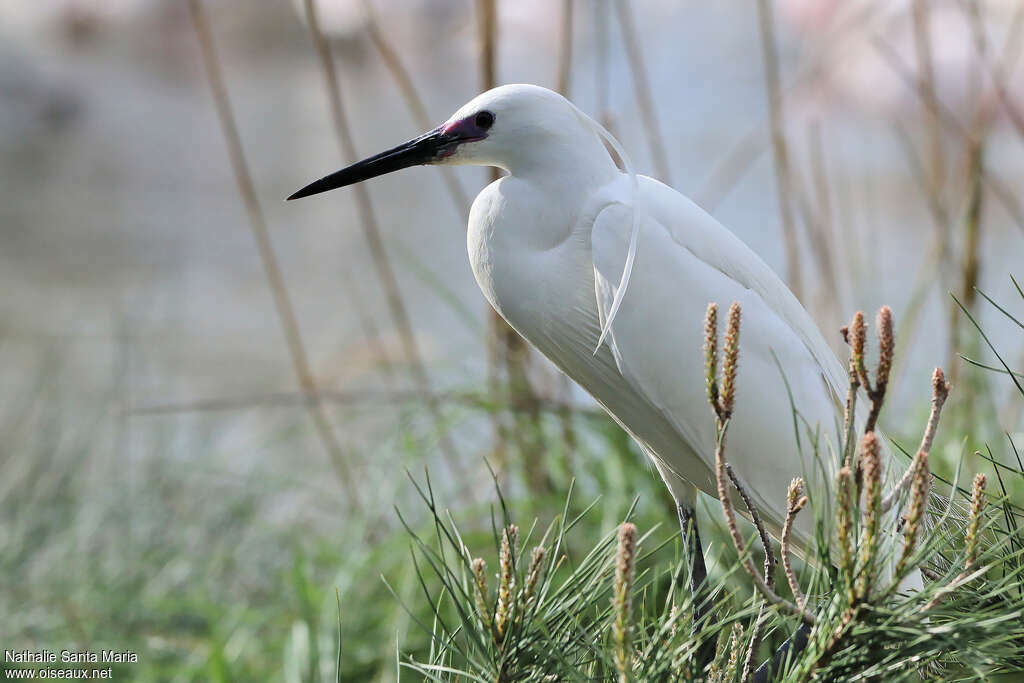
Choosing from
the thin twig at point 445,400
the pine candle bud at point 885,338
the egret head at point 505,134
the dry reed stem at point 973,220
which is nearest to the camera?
the pine candle bud at point 885,338

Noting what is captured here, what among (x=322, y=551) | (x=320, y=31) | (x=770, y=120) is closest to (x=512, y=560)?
(x=320, y=31)

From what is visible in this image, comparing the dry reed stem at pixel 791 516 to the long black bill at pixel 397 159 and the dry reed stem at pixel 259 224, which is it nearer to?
the long black bill at pixel 397 159

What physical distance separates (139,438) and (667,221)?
1.23m

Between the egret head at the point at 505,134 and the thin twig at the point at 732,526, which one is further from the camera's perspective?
the egret head at the point at 505,134

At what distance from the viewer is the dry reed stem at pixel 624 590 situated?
322 mm

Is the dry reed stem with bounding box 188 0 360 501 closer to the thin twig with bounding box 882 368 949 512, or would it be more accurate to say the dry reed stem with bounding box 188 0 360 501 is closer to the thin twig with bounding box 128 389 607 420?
the thin twig with bounding box 128 389 607 420

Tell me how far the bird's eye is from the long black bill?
2 cm

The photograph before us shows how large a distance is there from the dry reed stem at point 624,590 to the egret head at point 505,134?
401 mm

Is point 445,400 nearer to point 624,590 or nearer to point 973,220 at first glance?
point 973,220

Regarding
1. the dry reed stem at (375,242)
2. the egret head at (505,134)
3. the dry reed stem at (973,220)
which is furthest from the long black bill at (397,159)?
the dry reed stem at (973,220)

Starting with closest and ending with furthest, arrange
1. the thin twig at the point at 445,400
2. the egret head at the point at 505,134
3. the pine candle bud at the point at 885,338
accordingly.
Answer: the pine candle bud at the point at 885,338
the egret head at the point at 505,134
the thin twig at the point at 445,400

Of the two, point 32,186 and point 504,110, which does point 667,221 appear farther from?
point 32,186

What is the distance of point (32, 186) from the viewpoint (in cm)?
421

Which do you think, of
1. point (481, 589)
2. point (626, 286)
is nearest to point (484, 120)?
point (626, 286)
